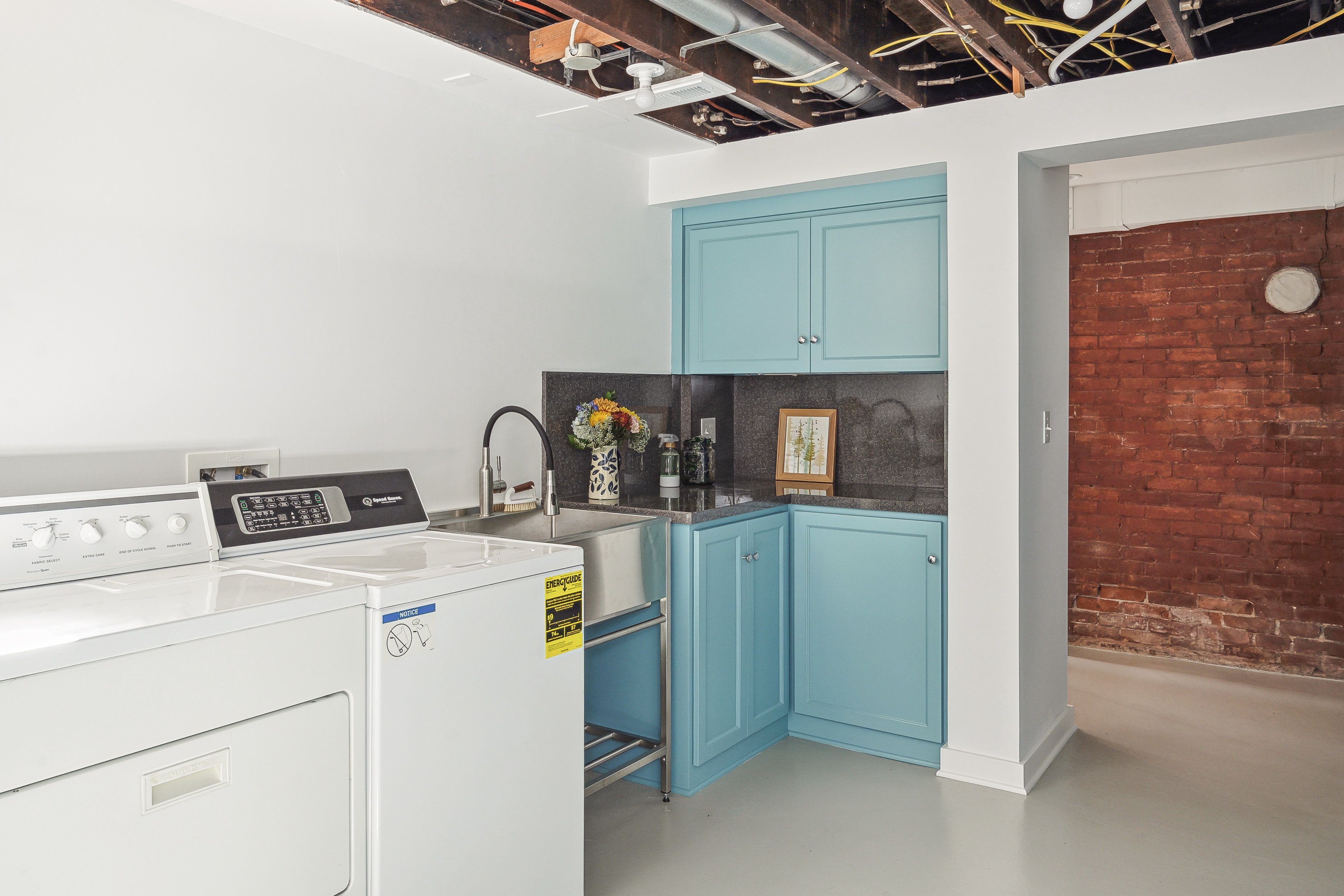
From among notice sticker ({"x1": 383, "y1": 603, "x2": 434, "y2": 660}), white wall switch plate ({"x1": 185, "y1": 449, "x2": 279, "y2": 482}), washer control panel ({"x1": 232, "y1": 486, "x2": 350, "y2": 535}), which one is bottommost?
notice sticker ({"x1": 383, "y1": 603, "x2": 434, "y2": 660})

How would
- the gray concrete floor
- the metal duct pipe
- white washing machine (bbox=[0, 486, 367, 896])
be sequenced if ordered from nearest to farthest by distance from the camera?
white washing machine (bbox=[0, 486, 367, 896])
the metal duct pipe
the gray concrete floor

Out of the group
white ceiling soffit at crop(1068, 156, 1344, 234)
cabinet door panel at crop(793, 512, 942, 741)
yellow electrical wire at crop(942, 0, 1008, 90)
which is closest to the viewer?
yellow electrical wire at crop(942, 0, 1008, 90)

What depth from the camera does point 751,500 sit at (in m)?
3.28

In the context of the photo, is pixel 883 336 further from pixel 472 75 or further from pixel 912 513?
pixel 472 75

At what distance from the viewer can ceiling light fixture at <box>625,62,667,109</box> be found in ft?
8.34

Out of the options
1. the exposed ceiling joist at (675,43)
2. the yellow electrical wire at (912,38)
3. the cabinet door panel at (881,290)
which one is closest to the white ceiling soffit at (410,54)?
the exposed ceiling joist at (675,43)

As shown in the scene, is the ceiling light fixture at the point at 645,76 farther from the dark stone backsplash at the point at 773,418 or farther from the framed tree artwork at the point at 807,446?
the framed tree artwork at the point at 807,446

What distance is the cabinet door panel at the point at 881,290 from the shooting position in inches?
129

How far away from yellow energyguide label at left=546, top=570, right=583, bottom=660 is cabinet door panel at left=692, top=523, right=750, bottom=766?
34.1 inches

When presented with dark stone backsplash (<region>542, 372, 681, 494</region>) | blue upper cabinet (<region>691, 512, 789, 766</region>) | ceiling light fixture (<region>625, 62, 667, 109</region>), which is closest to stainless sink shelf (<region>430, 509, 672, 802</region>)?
blue upper cabinet (<region>691, 512, 789, 766</region>)

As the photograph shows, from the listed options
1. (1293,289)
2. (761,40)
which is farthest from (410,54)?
(1293,289)

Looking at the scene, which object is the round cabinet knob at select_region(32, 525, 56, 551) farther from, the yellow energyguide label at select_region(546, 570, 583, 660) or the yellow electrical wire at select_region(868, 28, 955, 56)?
the yellow electrical wire at select_region(868, 28, 955, 56)

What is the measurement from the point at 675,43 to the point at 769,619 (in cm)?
195

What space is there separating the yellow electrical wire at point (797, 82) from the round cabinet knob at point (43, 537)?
2232 millimetres
